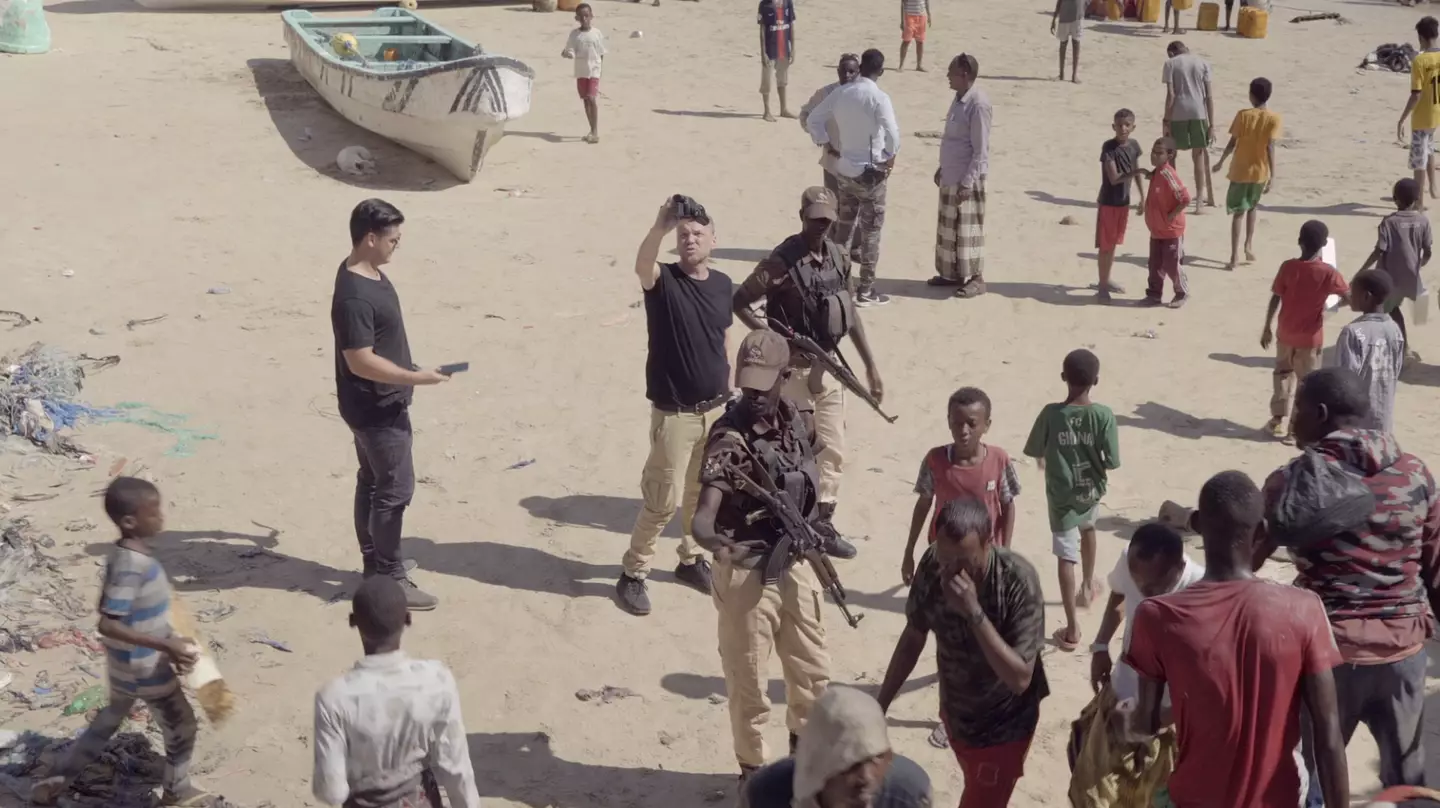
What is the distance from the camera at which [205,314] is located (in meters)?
10.6

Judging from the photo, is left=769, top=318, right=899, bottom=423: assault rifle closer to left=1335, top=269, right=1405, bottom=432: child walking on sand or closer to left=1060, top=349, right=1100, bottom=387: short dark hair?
left=1060, top=349, right=1100, bottom=387: short dark hair

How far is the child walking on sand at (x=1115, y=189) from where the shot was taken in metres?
11.1

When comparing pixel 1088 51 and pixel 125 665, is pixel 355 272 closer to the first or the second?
pixel 125 665

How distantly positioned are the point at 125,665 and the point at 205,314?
6349mm

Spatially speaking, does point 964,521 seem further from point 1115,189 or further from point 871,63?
point 1115,189

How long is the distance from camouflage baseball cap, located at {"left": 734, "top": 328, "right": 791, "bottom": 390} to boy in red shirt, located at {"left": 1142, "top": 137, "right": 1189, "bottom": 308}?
6792 millimetres

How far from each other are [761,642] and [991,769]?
41.6 inches

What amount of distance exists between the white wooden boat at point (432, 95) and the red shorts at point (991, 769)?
34.9ft

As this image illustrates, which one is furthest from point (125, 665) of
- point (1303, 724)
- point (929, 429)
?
point (929, 429)

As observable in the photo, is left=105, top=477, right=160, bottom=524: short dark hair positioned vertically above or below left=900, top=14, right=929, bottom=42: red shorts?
below

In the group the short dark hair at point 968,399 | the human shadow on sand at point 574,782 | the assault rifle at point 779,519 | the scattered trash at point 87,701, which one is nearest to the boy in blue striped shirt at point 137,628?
the scattered trash at point 87,701

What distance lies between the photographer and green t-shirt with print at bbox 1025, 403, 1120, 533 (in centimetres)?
605

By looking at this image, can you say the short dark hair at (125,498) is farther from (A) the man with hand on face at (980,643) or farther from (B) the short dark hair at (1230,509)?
(B) the short dark hair at (1230,509)

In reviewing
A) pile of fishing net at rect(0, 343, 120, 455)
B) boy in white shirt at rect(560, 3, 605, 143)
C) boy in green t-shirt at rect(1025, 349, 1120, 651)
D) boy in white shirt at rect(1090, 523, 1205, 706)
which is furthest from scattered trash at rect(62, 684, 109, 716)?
boy in white shirt at rect(560, 3, 605, 143)
